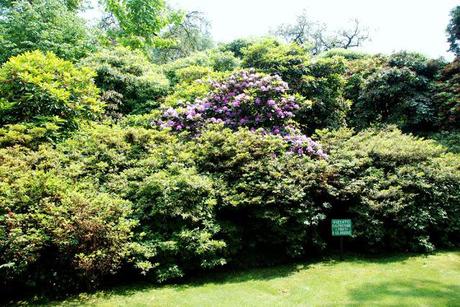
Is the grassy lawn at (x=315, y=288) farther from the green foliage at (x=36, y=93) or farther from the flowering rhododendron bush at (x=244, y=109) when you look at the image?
the green foliage at (x=36, y=93)

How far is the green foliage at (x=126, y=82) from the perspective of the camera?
11.9 meters

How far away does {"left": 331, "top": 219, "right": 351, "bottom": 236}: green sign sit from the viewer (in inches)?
294

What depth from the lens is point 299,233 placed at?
7.16 metres

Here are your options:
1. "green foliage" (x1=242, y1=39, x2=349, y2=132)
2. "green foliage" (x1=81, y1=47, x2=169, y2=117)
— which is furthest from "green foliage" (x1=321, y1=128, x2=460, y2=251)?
"green foliage" (x1=81, y1=47, x2=169, y2=117)

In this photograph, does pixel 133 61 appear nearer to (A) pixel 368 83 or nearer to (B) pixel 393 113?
(A) pixel 368 83

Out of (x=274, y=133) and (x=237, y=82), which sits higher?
(x=237, y=82)

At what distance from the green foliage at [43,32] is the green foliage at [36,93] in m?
5.29

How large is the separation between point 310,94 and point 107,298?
9119mm

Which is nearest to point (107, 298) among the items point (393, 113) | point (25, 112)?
point (25, 112)

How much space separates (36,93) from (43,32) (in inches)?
282

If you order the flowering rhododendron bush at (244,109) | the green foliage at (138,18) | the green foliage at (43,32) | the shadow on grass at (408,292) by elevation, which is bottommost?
the shadow on grass at (408,292)

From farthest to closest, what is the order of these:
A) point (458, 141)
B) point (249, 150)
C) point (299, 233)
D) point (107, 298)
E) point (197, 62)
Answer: point (197, 62)
point (458, 141)
point (249, 150)
point (299, 233)
point (107, 298)

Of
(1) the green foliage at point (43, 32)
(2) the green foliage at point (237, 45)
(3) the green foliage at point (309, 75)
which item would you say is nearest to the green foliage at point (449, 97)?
(3) the green foliage at point (309, 75)

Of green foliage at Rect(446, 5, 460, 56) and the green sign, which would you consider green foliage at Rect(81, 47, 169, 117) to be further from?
green foliage at Rect(446, 5, 460, 56)
